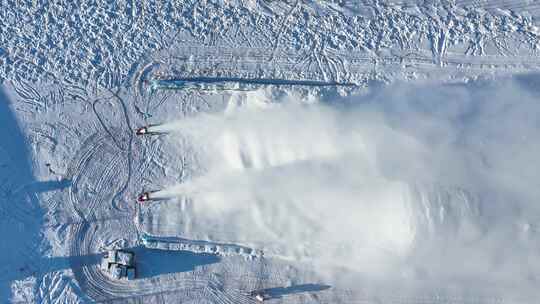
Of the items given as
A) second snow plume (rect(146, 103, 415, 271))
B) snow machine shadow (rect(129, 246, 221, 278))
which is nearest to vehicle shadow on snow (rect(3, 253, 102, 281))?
snow machine shadow (rect(129, 246, 221, 278))

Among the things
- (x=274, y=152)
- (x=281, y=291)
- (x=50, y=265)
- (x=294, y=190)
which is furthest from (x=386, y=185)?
(x=50, y=265)

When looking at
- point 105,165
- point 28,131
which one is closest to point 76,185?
point 105,165

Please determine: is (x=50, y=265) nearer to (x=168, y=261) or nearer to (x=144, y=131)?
(x=168, y=261)

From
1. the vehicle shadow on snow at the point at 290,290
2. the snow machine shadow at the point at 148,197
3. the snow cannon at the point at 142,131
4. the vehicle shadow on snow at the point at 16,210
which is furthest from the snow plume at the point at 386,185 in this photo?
the vehicle shadow on snow at the point at 16,210

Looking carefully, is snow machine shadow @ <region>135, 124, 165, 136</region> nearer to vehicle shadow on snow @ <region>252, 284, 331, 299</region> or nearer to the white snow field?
the white snow field

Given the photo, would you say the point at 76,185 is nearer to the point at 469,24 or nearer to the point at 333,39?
the point at 333,39
